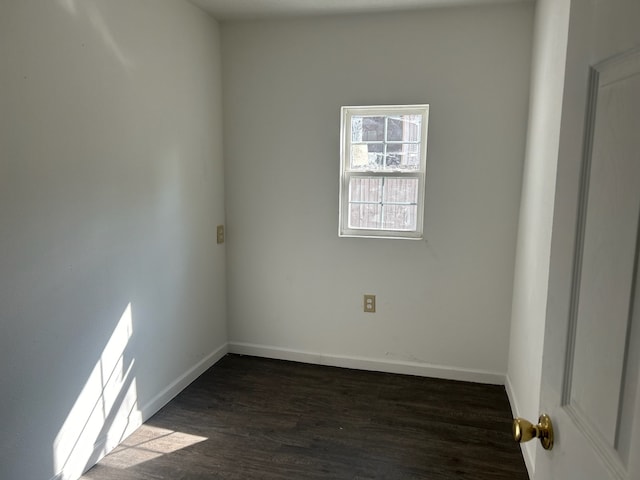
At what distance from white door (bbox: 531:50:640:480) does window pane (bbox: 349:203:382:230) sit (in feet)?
6.72

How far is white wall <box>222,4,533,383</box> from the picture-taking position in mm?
2574

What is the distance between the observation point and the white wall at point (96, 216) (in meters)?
1.56

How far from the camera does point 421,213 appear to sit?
2.80 m

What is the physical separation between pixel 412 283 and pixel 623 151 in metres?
2.25

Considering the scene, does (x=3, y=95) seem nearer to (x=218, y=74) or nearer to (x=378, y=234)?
(x=218, y=74)

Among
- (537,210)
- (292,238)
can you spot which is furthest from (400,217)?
(537,210)

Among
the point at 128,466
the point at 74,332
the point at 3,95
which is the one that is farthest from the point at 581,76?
the point at 128,466

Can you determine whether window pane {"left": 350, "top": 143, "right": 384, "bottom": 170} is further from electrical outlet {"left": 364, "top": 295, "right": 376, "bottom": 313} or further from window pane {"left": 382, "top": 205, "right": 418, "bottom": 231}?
electrical outlet {"left": 364, "top": 295, "right": 376, "bottom": 313}

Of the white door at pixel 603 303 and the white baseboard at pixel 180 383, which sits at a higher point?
the white door at pixel 603 303

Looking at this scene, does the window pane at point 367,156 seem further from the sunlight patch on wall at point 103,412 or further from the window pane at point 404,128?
the sunlight patch on wall at point 103,412

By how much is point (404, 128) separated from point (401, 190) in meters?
0.41

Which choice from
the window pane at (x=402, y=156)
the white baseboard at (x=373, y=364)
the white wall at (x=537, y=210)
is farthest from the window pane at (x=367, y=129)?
the white baseboard at (x=373, y=364)

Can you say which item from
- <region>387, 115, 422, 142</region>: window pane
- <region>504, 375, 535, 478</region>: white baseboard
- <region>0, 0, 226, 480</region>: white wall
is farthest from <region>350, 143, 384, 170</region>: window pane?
<region>504, 375, 535, 478</region>: white baseboard

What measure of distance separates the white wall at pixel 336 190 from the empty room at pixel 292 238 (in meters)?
0.01
